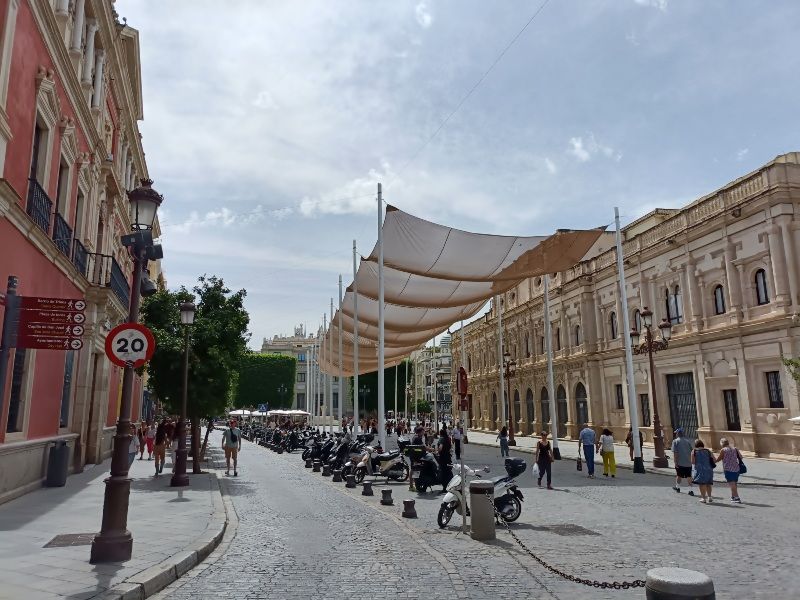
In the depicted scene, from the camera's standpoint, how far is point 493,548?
8109 millimetres

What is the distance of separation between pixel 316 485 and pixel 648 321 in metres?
12.7

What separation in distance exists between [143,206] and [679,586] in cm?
730

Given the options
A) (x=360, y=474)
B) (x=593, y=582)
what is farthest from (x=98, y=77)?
(x=593, y=582)

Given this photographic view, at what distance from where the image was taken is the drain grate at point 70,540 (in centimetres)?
757

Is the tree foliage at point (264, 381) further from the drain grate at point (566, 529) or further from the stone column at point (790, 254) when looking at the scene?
the drain grate at point (566, 529)

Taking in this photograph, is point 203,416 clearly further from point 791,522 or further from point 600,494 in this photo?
point 791,522

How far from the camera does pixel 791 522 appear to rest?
9.95 meters

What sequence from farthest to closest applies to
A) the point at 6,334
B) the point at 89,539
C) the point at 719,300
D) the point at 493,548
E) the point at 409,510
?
the point at 719,300, the point at 409,510, the point at 493,548, the point at 89,539, the point at 6,334

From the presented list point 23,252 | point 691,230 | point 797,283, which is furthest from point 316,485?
point 691,230

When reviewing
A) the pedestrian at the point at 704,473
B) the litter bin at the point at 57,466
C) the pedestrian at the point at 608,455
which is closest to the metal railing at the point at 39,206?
the litter bin at the point at 57,466

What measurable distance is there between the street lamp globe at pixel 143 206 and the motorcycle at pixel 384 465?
1054 cm

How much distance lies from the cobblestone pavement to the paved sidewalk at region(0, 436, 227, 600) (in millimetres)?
339

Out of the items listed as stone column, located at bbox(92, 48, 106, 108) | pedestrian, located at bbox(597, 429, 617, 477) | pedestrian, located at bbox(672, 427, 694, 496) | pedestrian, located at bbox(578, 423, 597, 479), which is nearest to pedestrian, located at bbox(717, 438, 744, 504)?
pedestrian, located at bbox(672, 427, 694, 496)

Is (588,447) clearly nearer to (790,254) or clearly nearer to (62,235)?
(790,254)
